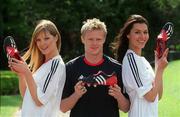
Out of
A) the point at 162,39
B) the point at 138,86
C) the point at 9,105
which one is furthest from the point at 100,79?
the point at 9,105

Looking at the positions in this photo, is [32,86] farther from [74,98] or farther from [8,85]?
[8,85]

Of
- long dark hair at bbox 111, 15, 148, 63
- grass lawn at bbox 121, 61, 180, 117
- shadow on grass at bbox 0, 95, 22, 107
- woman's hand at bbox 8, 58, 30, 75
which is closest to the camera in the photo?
woman's hand at bbox 8, 58, 30, 75

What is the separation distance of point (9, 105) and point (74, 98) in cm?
1088

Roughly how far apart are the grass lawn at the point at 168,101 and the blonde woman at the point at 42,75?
19.9 ft

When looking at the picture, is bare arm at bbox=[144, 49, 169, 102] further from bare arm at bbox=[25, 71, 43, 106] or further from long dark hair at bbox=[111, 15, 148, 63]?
bare arm at bbox=[25, 71, 43, 106]

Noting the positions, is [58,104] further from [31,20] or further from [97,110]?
[31,20]

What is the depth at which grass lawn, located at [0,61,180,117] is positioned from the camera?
35.5ft

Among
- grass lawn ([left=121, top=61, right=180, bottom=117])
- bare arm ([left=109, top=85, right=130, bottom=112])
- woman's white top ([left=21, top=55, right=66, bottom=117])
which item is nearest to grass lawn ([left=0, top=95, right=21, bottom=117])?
grass lawn ([left=121, top=61, right=180, bottom=117])

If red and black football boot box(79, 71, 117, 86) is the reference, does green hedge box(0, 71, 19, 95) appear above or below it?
below

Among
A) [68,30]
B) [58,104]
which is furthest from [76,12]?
[58,104]

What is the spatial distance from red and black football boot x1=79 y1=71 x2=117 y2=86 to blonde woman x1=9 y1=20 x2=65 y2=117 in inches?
11.6

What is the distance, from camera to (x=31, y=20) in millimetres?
28281

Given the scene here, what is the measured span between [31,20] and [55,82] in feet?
79.9

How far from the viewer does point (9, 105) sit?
48.1ft
